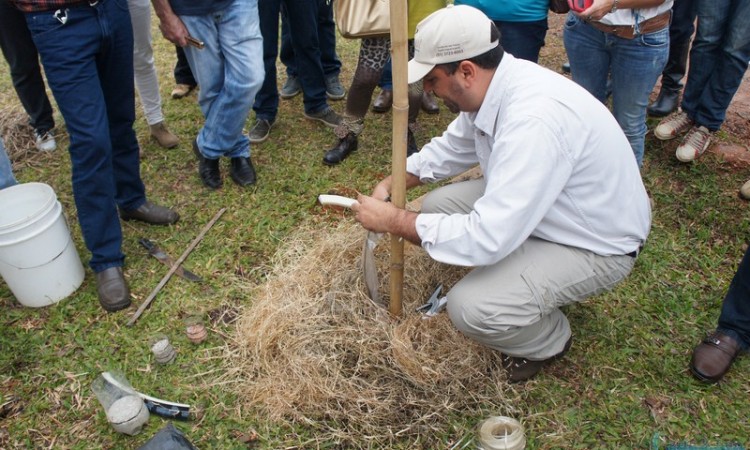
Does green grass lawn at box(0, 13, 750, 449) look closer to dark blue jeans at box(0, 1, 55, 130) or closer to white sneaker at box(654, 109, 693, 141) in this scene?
white sneaker at box(654, 109, 693, 141)

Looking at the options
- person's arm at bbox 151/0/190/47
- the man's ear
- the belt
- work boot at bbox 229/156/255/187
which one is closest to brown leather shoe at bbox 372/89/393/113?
work boot at bbox 229/156/255/187

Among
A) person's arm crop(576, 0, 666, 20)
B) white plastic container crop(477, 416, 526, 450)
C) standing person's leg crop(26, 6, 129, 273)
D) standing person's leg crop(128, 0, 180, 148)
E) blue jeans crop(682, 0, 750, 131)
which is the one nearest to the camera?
white plastic container crop(477, 416, 526, 450)

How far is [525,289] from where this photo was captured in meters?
2.43

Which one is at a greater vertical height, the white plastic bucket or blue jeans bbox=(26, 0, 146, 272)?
blue jeans bbox=(26, 0, 146, 272)

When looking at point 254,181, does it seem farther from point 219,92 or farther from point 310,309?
point 310,309

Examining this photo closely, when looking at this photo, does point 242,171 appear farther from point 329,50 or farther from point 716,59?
point 716,59

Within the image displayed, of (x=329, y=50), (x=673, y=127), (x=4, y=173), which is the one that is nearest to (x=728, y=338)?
(x=673, y=127)

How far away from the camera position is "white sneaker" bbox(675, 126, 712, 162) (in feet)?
→ 13.3

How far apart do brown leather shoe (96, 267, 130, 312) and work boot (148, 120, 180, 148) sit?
5.14 feet

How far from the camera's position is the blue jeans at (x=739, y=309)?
2744 millimetres

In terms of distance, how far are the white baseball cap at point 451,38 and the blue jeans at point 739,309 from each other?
167 cm

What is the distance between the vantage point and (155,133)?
4.55m

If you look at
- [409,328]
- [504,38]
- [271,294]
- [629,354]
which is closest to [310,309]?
[271,294]

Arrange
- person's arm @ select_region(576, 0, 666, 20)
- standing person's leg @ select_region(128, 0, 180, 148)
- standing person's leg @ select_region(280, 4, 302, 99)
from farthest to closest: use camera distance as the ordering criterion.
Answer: standing person's leg @ select_region(280, 4, 302, 99), standing person's leg @ select_region(128, 0, 180, 148), person's arm @ select_region(576, 0, 666, 20)
